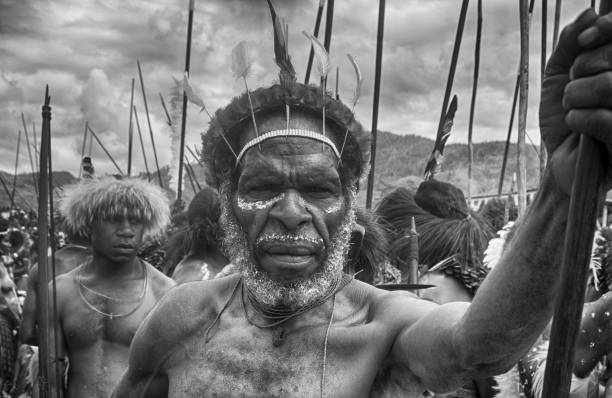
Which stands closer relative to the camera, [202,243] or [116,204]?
[116,204]

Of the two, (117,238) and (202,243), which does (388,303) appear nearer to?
(117,238)

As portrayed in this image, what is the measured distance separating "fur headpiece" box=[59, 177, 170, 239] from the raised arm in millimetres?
3288

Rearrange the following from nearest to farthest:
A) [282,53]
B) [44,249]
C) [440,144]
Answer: [282,53] → [44,249] → [440,144]

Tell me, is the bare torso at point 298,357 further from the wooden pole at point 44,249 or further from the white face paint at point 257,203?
the wooden pole at point 44,249

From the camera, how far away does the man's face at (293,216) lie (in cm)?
242

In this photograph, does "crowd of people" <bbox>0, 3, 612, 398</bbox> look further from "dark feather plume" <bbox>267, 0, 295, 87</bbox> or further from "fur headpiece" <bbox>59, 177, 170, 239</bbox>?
"fur headpiece" <bbox>59, 177, 170, 239</bbox>

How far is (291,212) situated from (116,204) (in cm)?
295

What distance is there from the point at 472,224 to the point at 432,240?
0.99 feet

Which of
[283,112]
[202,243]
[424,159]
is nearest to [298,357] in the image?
[283,112]

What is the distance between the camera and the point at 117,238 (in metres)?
5.04

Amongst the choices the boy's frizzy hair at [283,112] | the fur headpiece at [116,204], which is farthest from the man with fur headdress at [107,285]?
the boy's frizzy hair at [283,112]

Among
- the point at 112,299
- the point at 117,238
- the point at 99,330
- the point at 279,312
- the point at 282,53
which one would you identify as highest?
the point at 282,53

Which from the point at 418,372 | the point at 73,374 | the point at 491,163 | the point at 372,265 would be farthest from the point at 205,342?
the point at 491,163

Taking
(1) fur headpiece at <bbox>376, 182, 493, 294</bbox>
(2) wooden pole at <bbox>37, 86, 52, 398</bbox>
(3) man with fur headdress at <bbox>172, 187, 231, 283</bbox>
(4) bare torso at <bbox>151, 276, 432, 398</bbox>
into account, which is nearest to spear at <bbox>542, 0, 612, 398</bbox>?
(4) bare torso at <bbox>151, 276, 432, 398</bbox>
